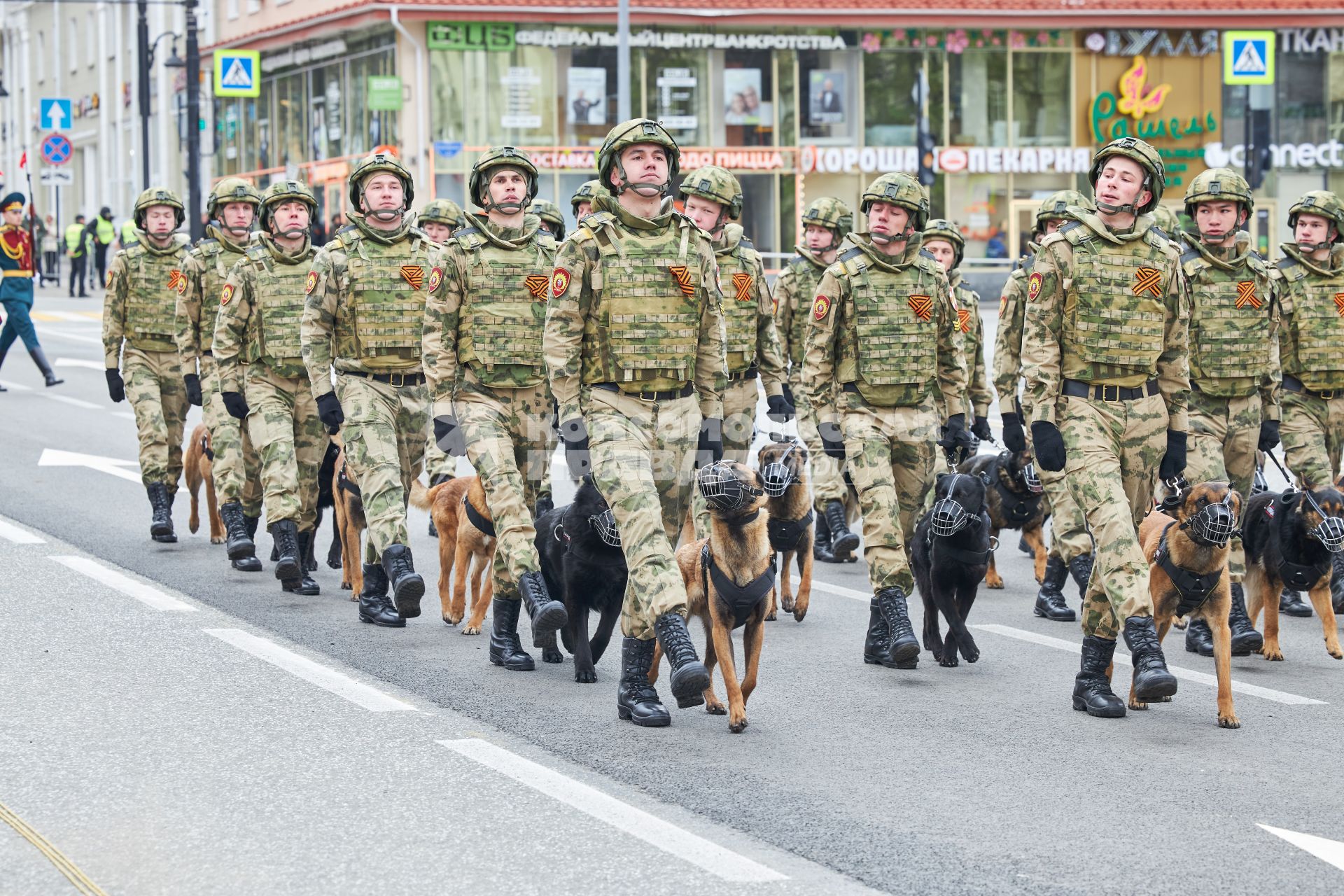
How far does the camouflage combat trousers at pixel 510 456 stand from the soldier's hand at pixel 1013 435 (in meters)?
1.98

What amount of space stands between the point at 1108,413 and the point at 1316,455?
8.89 ft

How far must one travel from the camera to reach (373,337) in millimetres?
9492

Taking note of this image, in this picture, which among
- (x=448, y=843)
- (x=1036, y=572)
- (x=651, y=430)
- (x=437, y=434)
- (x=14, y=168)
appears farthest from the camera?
(x=14, y=168)

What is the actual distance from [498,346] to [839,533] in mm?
3887

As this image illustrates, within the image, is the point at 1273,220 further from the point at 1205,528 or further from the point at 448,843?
the point at 448,843

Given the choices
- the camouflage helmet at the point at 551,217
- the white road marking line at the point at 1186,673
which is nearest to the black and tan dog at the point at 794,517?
the white road marking line at the point at 1186,673

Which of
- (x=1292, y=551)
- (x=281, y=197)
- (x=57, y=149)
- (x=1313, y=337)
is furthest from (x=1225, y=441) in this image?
(x=57, y=149)

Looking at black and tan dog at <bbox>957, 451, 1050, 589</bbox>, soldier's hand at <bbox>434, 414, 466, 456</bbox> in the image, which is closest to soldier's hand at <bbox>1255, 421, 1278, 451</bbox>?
black and tan dog at <bbox>957, 451, 1050, 589</bbox>

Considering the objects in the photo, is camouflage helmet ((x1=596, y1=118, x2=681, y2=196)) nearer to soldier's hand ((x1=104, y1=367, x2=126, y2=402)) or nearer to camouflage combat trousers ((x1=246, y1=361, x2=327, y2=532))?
camouflage combat trousers ((x1=246, y1=361, x2=327, y2=532))

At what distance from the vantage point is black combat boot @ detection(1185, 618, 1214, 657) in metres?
8.93

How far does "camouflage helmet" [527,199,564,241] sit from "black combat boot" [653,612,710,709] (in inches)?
128

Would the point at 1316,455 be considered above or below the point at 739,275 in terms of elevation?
below

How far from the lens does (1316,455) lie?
1006 centimetres

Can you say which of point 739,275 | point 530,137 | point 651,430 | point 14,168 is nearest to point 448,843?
point 651,430
